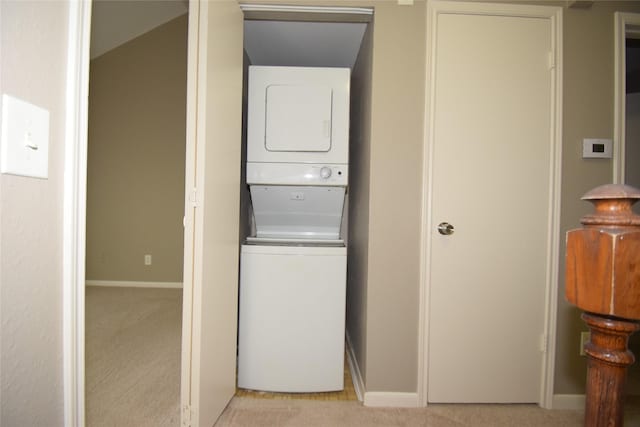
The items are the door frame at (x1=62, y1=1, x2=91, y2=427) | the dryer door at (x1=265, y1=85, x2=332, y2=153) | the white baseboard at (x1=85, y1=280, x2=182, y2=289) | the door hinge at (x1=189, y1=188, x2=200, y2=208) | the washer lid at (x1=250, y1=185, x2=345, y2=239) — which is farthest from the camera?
the white baseboard at (x1=85, y1=280, x2=182, y2=289)

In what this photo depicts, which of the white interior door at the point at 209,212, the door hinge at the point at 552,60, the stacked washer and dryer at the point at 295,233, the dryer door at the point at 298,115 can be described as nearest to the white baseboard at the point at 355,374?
the stacked washer and dryer at the point at 295,233

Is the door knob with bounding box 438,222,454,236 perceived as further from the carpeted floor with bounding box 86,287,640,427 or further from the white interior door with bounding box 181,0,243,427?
the white interior door with bounding box 181,0,243,427

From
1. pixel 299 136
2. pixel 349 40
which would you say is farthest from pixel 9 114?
pixel 349 40

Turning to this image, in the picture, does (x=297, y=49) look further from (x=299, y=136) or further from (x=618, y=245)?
(x=618, y=245)

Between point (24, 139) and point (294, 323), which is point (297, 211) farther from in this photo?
point (24, 139)

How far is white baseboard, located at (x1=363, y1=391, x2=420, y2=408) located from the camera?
→ 1606 mm

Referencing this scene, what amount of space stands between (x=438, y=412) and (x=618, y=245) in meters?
1.60

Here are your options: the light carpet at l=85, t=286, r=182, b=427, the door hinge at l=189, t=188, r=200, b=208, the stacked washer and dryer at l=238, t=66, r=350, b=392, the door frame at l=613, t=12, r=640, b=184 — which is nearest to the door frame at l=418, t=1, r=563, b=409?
the door frame at l=613, t=12, r=640, b=184

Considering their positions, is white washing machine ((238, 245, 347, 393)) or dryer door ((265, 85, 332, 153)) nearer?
white washing machine ((238, 245, 347, 393))

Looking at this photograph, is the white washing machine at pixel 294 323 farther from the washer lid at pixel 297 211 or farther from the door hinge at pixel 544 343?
the door hinge at pixel 544 343

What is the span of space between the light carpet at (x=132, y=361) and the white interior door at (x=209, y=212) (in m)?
0.37

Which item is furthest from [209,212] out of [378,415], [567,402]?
[567,402]

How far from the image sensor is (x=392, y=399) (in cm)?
161

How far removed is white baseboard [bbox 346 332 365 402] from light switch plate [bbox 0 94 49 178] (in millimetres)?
1736
